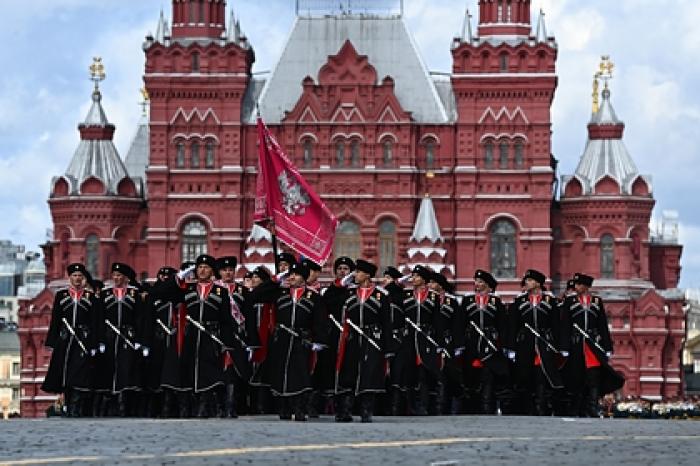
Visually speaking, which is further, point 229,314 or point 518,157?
point 518,157

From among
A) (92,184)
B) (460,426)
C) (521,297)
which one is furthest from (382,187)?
(460,426)

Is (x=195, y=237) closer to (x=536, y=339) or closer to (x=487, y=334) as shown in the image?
(x=487, y=334)

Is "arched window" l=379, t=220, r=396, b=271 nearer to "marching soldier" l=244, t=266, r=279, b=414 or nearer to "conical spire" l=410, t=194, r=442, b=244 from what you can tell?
"conical spire" l=410, t=194, r=442, b=244

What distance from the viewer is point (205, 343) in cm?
2631

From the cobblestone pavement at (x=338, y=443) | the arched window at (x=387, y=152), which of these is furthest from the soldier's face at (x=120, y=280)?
the arched window at (x=387, y=152)

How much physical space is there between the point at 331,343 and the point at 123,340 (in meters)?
2.82

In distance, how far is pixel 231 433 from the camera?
21359 millimetres

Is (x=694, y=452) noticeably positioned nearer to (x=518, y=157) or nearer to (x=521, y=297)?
(x=521, y=297)

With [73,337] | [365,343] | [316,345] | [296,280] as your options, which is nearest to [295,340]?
[316,345]

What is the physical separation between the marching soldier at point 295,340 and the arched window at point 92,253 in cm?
5398

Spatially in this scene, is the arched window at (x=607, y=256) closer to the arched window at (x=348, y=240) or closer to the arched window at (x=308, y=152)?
the arched window at (x=348, y=240)

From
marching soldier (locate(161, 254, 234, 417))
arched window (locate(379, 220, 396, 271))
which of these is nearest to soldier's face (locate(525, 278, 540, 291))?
marching soldier (locate(161, 254, 234, 417))

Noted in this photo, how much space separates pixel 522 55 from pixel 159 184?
13.1m

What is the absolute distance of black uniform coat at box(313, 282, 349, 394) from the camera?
26.2 metres
